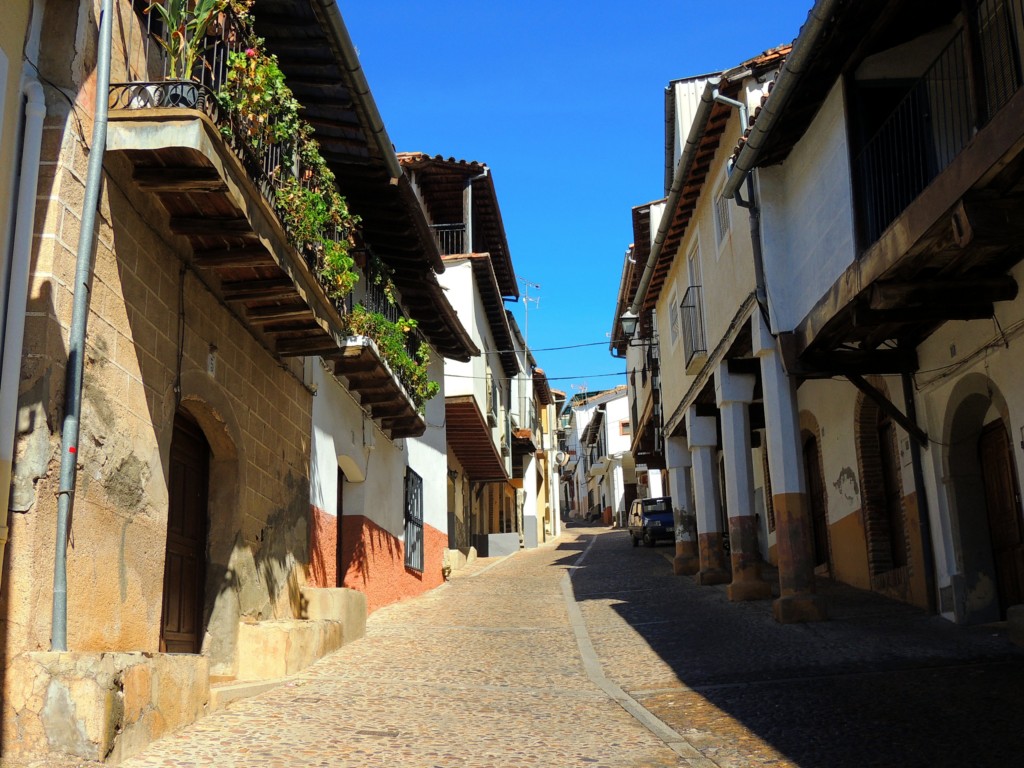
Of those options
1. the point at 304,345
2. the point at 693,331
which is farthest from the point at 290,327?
the point at 693,331

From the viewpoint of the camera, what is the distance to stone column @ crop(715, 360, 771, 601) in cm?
1395

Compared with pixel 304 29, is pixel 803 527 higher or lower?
lower

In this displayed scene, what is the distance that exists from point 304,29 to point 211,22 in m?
2.25

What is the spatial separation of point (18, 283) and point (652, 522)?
24505mm

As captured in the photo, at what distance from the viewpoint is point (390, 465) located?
626 inches

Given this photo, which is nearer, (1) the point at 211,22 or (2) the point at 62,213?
(2) the point at 62,213

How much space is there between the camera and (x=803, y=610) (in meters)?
11.4

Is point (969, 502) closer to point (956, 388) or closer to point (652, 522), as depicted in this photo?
point (956, 388)

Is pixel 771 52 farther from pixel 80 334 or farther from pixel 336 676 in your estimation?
pixel 80 334

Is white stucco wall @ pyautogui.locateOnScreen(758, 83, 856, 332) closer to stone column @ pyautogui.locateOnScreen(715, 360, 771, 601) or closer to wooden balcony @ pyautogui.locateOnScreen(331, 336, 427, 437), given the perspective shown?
stone column @ pyautogui.locateOnScreen(715, 360, 771, 601)

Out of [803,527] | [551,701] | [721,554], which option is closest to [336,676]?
[551,701]

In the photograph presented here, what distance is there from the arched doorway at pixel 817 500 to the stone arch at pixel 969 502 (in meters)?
4.54

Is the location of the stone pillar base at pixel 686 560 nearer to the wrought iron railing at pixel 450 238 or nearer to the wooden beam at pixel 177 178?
the wrought iron railing at pixel 450 238

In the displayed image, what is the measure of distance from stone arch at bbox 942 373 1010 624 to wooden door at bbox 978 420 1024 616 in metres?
0.06
